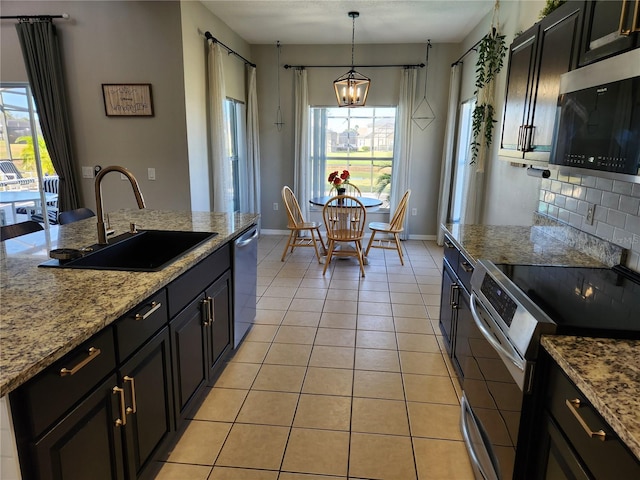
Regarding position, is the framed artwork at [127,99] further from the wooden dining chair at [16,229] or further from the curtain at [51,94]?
the wooden dining chair at [16,229]

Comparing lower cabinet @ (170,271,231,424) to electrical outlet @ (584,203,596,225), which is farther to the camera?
electrical outlet @ (584,203,596,225)

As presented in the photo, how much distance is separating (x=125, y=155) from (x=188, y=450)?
10.3 feet

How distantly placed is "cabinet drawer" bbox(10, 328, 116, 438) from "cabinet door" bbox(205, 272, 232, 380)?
0.86m

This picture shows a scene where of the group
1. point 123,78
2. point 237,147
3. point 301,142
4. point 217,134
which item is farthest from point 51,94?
point 301,142

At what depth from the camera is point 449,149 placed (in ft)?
18.4

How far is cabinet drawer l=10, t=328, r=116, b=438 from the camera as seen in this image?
39.3 inches

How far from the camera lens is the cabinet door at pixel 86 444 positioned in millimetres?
1076

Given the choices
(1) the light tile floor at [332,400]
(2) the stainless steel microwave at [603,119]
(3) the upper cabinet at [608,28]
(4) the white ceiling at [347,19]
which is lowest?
(1) the light tile floor at [332,400]

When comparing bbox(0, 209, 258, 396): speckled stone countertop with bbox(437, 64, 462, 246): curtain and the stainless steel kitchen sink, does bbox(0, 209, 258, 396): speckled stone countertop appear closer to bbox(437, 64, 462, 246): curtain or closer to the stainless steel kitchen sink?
the stainless steel kitchen sink

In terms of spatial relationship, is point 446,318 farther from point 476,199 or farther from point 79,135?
point 79,135

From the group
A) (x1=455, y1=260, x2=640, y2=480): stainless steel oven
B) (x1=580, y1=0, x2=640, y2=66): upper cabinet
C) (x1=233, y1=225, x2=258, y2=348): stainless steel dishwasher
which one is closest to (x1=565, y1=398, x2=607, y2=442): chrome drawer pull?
(x1=455, y1=260, x2=640, y2=480): stainless steel oven

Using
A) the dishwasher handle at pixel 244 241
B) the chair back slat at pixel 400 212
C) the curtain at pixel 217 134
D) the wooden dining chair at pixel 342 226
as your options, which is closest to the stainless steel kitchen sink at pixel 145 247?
the dishwasher handle at pixel 244 241

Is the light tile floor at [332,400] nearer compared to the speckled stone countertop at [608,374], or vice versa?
the speckled stone countertop at [608,374]

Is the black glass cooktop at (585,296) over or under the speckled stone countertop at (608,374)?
over
